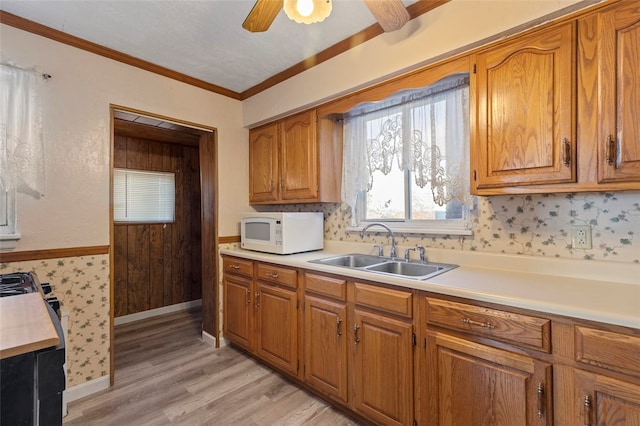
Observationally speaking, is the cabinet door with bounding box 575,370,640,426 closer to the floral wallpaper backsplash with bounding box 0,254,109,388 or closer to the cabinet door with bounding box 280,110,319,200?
the cabinet door with bounding box 280,110,319,200

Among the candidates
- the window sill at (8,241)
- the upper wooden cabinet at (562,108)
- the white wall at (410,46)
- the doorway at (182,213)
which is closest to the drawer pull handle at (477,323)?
the upper wooden cabinet at (562,108)

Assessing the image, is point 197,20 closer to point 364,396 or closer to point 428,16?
point 428,16

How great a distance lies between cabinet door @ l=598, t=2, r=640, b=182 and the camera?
3.80 feet

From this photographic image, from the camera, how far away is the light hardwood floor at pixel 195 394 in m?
1.80

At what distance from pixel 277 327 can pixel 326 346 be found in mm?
496

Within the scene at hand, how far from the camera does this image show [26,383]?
2.29 ft

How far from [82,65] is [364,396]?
2.86m

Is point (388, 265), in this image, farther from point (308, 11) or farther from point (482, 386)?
point (308, 11)

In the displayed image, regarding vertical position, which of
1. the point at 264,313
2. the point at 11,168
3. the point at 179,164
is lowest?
the point at 264,313

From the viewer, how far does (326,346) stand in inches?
73.9

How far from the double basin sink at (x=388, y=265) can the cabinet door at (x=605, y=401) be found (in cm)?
70

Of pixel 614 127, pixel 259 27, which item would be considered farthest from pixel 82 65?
pixel 614 127

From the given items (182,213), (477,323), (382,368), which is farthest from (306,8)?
(182,213)

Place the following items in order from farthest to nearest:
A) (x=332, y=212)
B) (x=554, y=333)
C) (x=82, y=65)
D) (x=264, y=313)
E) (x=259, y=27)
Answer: (x=332, y=212)
(x=264, y=313)
(x=82, y=65)
(x=259, y=27)
(x=554, y=333)
